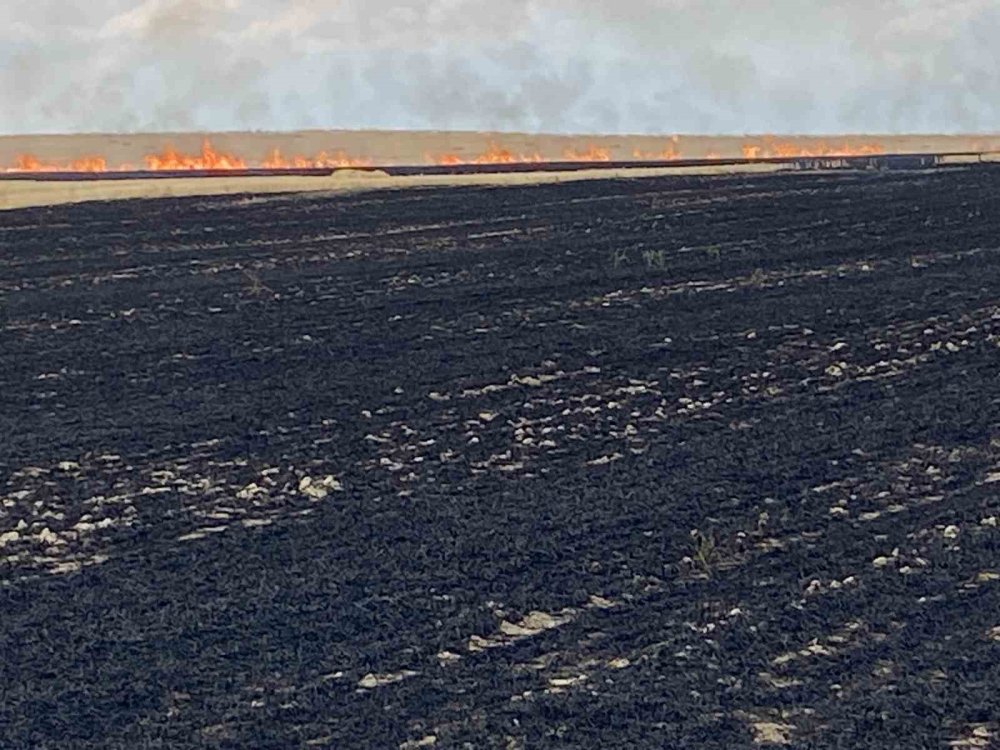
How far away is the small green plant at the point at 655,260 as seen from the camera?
1750cm

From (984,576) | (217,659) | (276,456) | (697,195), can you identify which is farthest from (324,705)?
(697,195)

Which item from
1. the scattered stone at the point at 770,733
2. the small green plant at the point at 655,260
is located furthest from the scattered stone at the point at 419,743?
the small green plant at the point at 655,260

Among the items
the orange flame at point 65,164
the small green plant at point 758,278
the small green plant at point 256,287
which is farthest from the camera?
the orange flame at point 65,164

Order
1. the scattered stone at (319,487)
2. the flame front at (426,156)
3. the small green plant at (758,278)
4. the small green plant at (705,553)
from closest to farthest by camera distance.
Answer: the small green plant at (705,553) < the scattered stone at (319,487) < the small green plant at (758,278) < the flame front at (426,156)

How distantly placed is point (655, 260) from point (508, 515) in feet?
35.5

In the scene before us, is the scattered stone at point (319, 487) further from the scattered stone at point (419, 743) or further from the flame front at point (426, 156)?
the flame front at point (426, 156)

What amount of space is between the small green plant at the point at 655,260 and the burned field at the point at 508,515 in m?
1.22

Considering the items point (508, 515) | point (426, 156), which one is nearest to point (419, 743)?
point (508, 515)

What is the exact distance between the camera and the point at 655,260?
1797 centimetres

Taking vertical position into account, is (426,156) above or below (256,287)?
above

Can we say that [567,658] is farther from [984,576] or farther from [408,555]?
[984,576]

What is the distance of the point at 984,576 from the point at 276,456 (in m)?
4.05

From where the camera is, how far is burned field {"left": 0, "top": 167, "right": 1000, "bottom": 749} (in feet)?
17.1

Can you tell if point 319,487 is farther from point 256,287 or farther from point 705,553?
point 256,287
